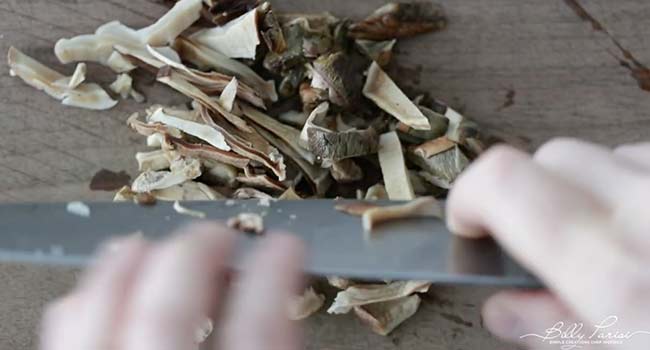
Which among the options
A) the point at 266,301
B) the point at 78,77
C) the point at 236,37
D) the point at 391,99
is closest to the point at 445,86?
the point at 391,99

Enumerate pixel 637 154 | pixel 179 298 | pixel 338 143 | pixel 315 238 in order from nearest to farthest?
pixel 179 298
pixel 637 154
pixel 315 238
pixel 338 143

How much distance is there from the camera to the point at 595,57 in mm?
1209

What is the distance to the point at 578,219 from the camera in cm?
69

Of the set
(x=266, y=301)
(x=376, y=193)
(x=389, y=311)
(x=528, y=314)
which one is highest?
(x=266, y=301)

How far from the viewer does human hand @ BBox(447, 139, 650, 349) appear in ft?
2.21

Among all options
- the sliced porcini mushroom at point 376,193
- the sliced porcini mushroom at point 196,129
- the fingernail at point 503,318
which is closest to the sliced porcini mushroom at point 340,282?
the sliced porcini mushroom at point 376,193

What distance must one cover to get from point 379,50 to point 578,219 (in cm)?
57

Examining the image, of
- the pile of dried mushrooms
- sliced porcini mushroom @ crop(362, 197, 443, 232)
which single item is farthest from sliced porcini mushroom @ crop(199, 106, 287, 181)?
sliced porcini mushroom @ crop(362, 197, 443, 232)

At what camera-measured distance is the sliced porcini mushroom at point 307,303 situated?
1.13m

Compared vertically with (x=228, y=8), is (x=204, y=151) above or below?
below

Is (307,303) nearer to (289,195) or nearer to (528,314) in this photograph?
(289,195)

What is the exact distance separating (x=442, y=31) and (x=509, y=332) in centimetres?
53

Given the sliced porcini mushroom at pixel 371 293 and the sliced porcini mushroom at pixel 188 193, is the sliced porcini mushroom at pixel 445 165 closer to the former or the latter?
the sliced porcini mushroom at pixel 371 293

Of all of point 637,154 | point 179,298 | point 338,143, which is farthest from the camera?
point 338,143
